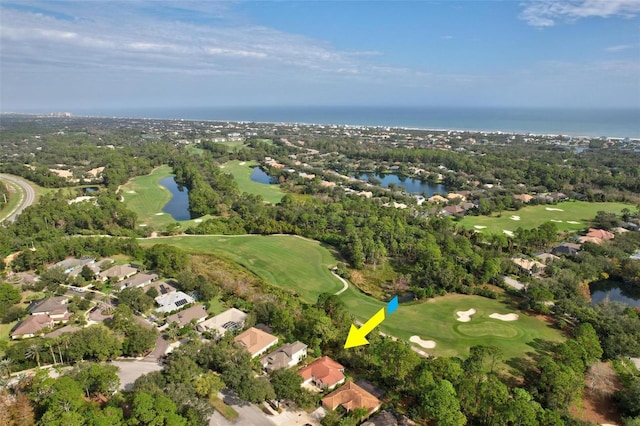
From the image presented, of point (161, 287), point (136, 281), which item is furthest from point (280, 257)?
point (136, 281)

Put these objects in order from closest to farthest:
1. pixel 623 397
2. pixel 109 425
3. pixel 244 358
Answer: pixel 109 425 < pixel 623 397 < pixel 244 358

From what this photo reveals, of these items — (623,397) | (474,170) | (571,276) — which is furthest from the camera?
(474,170)

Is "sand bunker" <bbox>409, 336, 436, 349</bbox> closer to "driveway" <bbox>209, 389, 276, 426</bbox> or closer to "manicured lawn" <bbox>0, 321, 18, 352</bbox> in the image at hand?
"driveway" <bbox>209, 389, 276, 426</bbox>

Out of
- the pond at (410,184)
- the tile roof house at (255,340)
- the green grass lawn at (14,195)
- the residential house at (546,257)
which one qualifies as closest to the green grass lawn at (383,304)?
the tile roof house at (255,340)

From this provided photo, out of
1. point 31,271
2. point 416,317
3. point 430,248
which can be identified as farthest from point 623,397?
point 31,271

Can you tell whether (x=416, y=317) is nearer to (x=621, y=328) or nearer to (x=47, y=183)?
(x=621, y=328)
